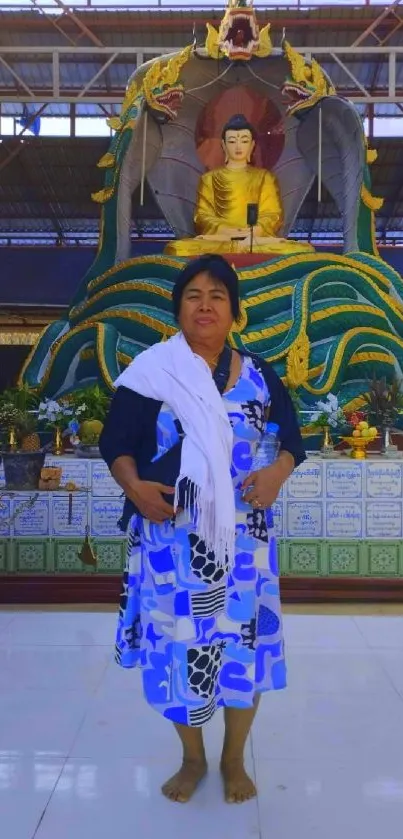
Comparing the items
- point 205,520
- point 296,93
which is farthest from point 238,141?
point 205,520

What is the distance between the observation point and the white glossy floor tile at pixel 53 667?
216 centimetres

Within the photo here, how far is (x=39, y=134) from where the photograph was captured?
27.1 ft

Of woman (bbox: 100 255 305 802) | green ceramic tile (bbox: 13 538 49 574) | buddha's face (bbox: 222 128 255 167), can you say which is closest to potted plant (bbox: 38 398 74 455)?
green ceramic tile (bbox: 13 538 49 574)

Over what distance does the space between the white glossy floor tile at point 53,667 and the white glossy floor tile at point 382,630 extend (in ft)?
2.90

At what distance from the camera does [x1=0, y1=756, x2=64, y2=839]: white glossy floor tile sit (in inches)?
56.2

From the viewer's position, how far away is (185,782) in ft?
5.04

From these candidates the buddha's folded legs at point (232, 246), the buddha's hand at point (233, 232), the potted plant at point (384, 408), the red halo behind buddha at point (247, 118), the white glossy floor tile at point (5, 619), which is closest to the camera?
the white glossy floor tile at point (5, 619)

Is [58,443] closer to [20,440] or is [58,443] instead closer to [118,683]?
[20,440]

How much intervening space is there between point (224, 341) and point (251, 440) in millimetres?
206

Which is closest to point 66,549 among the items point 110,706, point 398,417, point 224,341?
point 110,706

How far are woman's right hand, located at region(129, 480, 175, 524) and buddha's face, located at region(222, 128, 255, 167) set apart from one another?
17.5 feet

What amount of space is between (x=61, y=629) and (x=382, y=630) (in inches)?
44.2

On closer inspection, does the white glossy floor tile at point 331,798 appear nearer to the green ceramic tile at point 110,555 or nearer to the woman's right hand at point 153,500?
the woman's right hand at point 153,500

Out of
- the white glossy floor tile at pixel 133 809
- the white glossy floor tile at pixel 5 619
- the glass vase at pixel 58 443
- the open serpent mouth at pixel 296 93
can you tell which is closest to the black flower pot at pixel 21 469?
the glass vase at pixel 58 443
